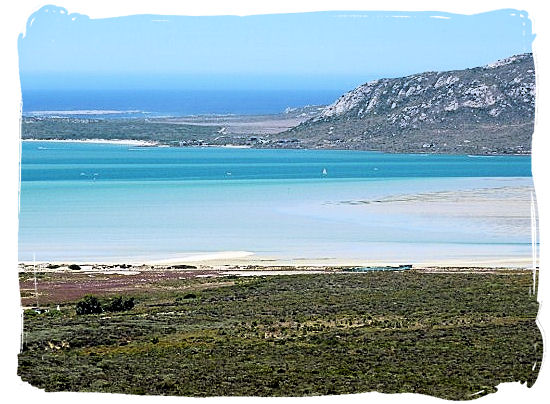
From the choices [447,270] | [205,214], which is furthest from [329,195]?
[447,270]

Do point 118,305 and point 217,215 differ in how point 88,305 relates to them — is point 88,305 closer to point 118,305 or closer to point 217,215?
point 118,305

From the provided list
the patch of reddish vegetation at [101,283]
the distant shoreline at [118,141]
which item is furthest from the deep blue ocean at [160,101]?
the patch of reddish vegetation at [101,283]

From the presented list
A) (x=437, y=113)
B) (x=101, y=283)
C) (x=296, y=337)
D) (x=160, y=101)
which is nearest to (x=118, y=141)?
(x=160, y=101)

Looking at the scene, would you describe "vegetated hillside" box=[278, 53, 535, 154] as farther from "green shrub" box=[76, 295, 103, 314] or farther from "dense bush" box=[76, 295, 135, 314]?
"green shrub" box=[76, 295, 103, 314]

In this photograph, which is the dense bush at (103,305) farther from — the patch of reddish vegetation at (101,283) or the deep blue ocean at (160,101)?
the deep blue ocean at (160,101)

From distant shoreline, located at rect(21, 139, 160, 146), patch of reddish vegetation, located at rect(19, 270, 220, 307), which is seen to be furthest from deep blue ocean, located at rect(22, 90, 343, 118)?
patch of reddish vegetation, located at rect(19, 270, 220, 307)

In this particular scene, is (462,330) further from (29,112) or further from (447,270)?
(29,112)
